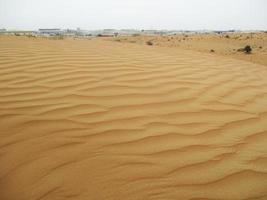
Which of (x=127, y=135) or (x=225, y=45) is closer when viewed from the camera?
(x=127, y=135)

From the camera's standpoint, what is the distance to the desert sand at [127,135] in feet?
5.70

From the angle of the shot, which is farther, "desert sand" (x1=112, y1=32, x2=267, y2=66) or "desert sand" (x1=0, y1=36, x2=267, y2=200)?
"desert sand" (x1=112, y1=32, x2=267, y2=66)

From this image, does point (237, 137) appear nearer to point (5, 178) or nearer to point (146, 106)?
point (146, 106)

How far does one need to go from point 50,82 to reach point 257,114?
226cm

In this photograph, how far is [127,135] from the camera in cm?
228

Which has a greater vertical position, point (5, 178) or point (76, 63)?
point (76, 63)

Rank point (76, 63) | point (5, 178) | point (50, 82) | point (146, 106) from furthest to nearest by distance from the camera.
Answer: point (76, 63)
point (50, 82)
point (146, 106)
point (5, 178)

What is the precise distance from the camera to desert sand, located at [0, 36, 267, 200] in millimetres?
1738

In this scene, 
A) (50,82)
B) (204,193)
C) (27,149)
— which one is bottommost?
(204,193)

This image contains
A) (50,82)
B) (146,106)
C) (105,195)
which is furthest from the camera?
(50,82)

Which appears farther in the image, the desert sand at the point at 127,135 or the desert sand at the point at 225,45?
the desert sand at the point at 225,45

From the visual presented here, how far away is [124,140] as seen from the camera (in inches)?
86.9

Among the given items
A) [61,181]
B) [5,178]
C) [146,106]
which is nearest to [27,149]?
[5,178]

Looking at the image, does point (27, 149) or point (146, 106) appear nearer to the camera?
point (27, 149)
